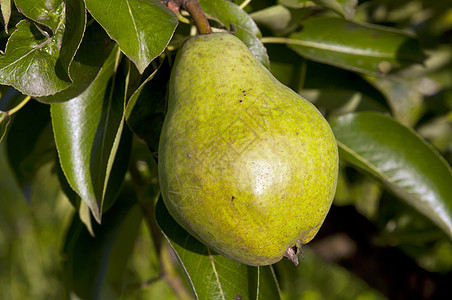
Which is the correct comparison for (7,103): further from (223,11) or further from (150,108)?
(223,11)

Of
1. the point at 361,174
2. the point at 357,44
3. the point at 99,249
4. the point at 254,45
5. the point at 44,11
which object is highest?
the point at 44,11

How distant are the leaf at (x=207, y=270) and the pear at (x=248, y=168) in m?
0.11

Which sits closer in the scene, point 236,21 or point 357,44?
point 236,21

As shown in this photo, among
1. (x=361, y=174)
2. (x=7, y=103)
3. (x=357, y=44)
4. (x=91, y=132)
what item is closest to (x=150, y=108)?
(x=91, y=132)

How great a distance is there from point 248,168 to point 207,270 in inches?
9.8

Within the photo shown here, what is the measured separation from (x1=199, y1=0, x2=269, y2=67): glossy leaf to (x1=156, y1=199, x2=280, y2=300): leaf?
267mm

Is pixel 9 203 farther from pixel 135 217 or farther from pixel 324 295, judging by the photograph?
pixel 135 217

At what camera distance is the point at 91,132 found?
0.78 m

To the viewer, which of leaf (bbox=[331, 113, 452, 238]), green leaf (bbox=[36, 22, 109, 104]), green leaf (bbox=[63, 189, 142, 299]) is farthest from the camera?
green leaf (bbox=[63, 189, 142, 299])

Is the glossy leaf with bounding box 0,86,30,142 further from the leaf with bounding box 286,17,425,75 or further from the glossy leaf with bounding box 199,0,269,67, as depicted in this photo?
the leaf with bounding box 286,17,425,75

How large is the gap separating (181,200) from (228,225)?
62 millimetres

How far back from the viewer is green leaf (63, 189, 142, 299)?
1.14m

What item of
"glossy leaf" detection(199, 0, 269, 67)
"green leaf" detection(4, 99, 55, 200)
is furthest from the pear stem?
"green leaf" detection(4, 99, 55, 200)

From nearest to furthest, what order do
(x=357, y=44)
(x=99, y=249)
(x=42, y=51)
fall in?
(x=42, y=51), (x=357, y=44), (x=99, y=249)
